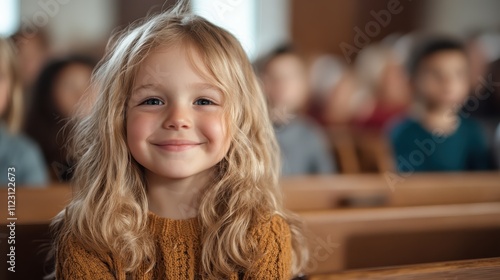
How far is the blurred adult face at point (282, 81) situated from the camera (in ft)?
8.49

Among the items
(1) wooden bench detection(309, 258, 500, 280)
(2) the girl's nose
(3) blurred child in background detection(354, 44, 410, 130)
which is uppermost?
(3) blurred child in background detection(354, 44, 410, 130)

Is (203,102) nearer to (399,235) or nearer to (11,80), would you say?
(399,235)

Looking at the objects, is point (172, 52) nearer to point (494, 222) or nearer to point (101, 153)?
point (101, 153)

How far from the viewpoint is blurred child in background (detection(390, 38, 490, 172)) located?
7.48ft

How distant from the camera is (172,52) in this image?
2.82 feet

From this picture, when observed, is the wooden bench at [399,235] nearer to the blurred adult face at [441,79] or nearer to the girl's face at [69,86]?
the blurred adult face at [441,79]

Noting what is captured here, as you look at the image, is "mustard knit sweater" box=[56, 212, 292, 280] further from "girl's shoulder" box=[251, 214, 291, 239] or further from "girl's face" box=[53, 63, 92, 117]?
"girl's face" box=[53, 63, 92, 117]

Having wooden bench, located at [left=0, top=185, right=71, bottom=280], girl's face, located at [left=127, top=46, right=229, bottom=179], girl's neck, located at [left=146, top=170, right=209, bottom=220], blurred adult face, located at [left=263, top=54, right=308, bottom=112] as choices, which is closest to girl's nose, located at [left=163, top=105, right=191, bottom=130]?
girl's face, located at [left=127, top=46, right=229, bottom=179]

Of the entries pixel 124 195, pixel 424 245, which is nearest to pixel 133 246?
pixel 124 195

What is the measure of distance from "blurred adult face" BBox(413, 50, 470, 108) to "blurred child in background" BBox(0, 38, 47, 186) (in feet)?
4.77

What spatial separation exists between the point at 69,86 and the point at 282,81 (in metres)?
0.91

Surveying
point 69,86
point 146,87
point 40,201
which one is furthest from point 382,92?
point 146,87

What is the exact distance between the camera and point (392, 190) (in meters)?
1.65

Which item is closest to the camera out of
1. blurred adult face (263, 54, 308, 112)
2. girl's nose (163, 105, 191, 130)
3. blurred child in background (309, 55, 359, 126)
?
girl's nose (163, 105, 191, 130)
